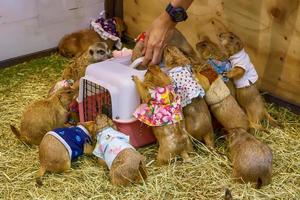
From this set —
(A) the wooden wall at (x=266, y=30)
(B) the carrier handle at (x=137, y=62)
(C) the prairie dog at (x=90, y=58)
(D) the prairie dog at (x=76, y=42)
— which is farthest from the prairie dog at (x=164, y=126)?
(D) the prairie dog at (x=76, y=42)

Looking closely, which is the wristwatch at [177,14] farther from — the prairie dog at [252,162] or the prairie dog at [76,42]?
the prairie dog at [76,42]

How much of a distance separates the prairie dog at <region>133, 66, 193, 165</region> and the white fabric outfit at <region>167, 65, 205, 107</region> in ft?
0.22

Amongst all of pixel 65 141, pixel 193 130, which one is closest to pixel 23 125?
pixel 65 141

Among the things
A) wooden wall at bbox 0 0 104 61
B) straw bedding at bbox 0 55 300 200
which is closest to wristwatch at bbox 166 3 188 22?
straw bedding at bbox 0 55 300 200

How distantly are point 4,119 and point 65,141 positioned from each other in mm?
777

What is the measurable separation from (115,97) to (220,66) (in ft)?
2.22

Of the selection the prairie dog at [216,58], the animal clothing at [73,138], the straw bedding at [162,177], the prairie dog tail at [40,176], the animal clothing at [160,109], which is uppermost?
the prairie dog at [216,58]

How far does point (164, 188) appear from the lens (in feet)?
7.76

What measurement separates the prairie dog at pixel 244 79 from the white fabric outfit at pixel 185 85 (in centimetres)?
31

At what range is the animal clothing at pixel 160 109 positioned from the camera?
8.12ft

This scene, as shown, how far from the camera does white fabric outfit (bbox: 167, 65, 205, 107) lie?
2.57m

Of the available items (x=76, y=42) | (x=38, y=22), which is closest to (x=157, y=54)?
(x=76, y=42)

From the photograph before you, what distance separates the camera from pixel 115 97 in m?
2.52

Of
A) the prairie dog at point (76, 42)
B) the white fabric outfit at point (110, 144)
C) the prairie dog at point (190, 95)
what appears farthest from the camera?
the prairie dog at point (76, 42)
